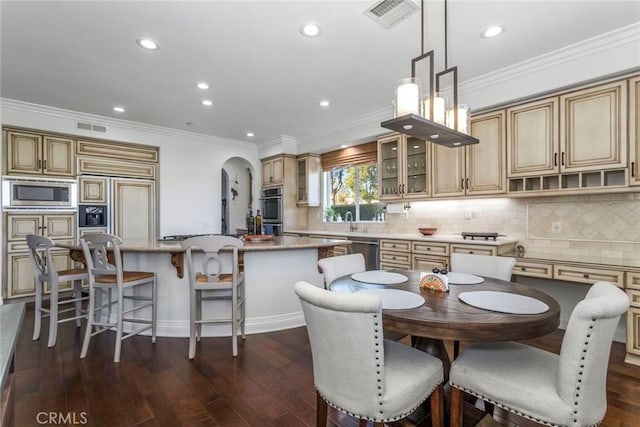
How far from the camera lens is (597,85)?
2732 mm

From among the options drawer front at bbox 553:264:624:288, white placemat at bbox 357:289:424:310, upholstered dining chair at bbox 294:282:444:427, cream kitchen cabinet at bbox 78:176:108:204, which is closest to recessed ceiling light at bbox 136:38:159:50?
upholstered dining chair at bbox 294:282:444:427

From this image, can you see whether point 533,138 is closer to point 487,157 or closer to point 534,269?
point 487,157

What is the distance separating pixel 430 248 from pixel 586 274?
4.63ft

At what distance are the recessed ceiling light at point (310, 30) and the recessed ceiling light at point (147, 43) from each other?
130 centimetres

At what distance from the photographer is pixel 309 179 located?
19.3 feet

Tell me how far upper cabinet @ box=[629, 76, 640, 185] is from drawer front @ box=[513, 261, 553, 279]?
0.95 meters

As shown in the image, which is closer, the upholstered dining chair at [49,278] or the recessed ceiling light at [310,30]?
the recessed ceiling light at [310,30]

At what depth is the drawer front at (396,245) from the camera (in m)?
3.93

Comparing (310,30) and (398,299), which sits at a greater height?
(310,30)

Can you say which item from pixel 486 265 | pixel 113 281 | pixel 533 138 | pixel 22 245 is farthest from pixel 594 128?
pixel 22 245

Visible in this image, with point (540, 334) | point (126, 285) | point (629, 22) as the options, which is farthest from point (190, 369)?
point (629, 22)

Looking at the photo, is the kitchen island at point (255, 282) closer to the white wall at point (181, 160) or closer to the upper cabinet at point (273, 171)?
the white wall at point (181, 160)

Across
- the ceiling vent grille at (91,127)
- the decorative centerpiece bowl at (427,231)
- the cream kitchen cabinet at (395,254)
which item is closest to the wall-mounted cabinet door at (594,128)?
the decorative centerpiece bowl at (427,231)

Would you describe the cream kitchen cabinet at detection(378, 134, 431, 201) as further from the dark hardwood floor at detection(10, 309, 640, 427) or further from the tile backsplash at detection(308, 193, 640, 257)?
the dark hardwood floor at detection(10, 309, 640, 427)
